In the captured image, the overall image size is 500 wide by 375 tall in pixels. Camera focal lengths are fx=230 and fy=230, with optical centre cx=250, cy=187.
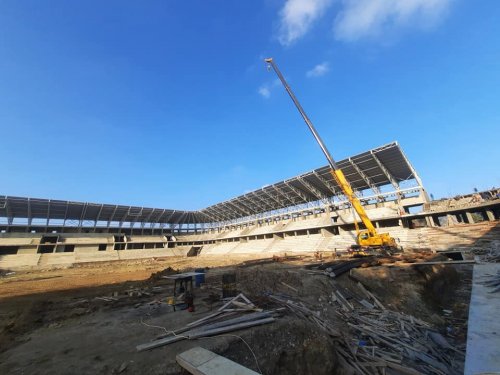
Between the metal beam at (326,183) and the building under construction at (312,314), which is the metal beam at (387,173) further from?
the metal beam at (326,183)

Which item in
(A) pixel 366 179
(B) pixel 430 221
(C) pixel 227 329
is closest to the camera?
(C) pixel 227 329

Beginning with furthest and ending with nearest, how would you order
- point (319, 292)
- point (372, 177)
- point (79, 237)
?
point (79, 237), point (372, 177), point (319, 292)

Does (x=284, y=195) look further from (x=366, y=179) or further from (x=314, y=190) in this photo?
(x=366, y=179)

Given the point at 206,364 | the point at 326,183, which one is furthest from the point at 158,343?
the point at 326,183

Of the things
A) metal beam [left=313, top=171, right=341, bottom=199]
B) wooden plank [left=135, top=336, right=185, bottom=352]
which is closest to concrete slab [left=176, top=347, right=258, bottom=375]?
wooden plank [left=135, top=336, right=185, bottom=352]

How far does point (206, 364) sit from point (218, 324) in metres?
2.25

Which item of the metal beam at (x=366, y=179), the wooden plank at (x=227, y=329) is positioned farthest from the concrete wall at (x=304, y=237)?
the wooden plank at (x=227, y=329)

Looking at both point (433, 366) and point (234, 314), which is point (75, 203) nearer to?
point (234, 314)

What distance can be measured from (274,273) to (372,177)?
98.5 feet

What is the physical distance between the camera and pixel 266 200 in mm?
54531

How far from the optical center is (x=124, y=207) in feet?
183

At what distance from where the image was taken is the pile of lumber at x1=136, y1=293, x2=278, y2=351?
584 centimetres

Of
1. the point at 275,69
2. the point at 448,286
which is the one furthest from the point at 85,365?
the point at 275,69

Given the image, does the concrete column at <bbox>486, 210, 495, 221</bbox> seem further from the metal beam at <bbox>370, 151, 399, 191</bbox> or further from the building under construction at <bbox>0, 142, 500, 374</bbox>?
the metal beam at <bbox>370, 151, 399, 191</bbox>
